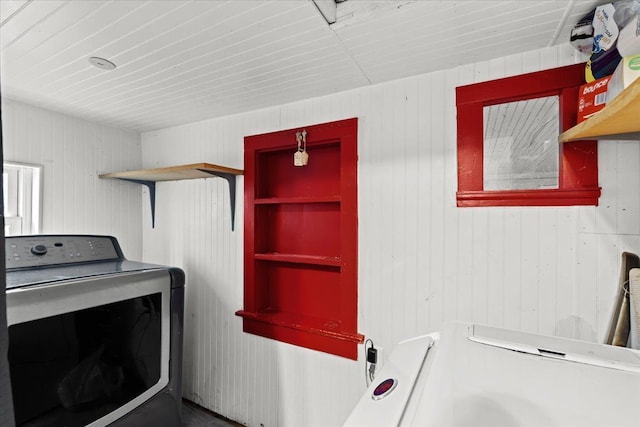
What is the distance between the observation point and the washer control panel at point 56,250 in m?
1.26

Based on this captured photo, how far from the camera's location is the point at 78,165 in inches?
76.4

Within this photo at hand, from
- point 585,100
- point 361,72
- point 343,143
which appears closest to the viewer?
point 585,100

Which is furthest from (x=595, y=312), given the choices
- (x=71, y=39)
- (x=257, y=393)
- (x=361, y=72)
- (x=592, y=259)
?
(x=71, y=39)

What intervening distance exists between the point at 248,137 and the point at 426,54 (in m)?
1.05

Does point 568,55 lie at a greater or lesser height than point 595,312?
greater

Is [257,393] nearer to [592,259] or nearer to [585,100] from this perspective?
[592,259]

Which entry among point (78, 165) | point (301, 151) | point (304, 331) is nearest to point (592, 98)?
point (301, 151)

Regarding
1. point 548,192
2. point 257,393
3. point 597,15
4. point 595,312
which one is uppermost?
point 597,15

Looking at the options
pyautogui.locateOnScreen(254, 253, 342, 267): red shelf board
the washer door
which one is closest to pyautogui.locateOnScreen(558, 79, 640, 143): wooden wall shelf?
pyautogui.locateOnScreen(254, 253, 342, 267): red shelf board

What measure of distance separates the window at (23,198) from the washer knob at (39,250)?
587mm

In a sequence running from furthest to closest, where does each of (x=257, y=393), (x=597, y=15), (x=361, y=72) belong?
(x=257, y=393) < (x=361, y=72) < (x=597, y=15)

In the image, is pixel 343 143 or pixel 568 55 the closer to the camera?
pixel 568 55

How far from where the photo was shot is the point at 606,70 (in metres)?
0.94

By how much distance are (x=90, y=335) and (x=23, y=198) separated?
1.18 m
